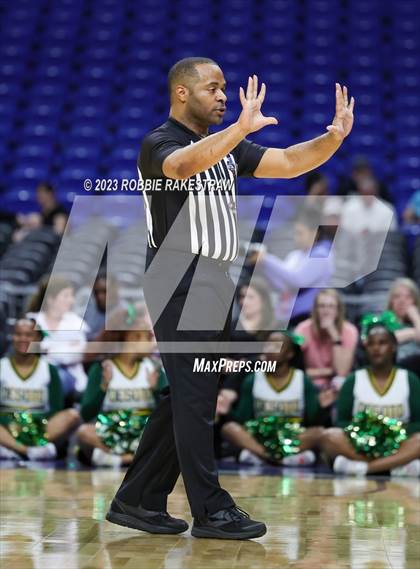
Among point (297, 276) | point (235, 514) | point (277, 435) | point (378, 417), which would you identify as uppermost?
point (297, 276)

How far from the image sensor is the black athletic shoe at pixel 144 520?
424 centimetres

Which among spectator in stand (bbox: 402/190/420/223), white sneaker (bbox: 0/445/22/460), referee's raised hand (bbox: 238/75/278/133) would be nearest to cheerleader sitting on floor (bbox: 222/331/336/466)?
white sneaker (bbox: 0/445/22/460)

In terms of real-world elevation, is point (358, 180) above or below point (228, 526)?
above

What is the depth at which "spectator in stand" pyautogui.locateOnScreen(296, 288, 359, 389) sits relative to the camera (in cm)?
739

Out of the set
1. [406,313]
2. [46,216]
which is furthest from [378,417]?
[46,216]

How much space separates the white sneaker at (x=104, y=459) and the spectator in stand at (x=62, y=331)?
2.75 ft

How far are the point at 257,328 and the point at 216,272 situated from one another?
3236mm

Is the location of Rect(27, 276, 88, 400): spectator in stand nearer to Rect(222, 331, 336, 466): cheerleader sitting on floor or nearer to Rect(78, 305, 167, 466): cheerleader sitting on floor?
Rect(78, 305, 167, 466): cheerleader sitting on floor

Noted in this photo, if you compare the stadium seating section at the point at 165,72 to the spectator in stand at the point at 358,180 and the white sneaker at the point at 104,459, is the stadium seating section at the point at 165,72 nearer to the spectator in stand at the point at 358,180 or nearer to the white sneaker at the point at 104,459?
the spectator in stand at the point at 358,180

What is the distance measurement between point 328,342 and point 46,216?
3.86 m

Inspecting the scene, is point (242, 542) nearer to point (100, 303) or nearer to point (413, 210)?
point (100, 303)

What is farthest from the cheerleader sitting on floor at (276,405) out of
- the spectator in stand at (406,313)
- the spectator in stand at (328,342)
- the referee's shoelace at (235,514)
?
the referee's shoelace at (235,514)

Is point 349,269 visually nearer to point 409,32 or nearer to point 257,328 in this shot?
point 257,328

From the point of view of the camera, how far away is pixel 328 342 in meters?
7.44
